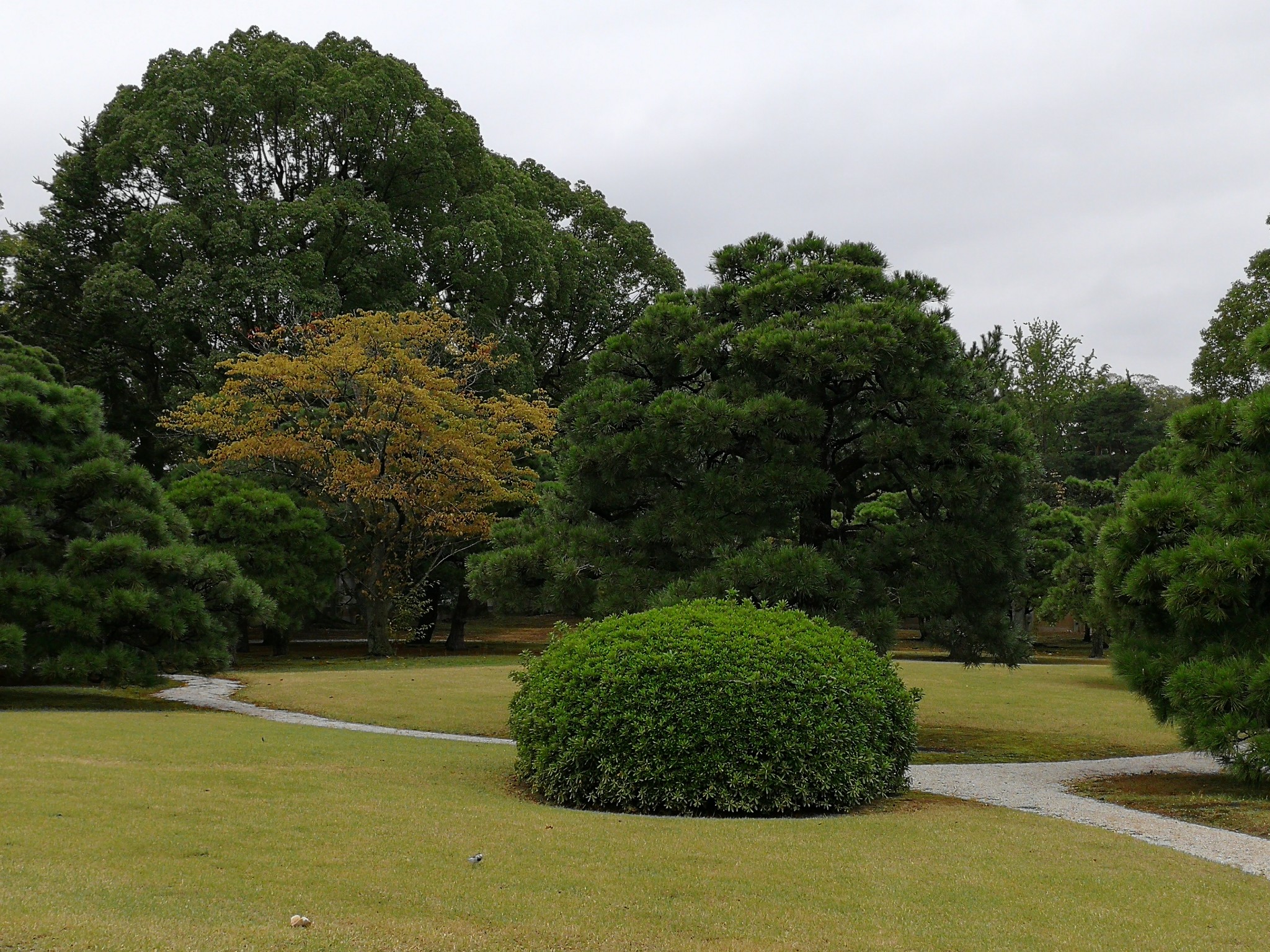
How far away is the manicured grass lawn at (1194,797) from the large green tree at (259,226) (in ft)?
76.4

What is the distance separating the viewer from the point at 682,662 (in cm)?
827

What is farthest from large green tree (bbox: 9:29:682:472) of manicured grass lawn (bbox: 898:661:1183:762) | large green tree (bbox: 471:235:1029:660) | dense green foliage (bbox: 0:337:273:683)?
large green tree (bbox: 471:235:1029:660)

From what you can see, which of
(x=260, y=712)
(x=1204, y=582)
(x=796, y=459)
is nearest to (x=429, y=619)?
(x=260, y=712)

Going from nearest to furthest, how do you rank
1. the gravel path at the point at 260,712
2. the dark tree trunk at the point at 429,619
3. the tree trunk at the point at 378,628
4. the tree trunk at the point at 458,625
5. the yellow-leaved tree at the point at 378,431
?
the gravel path at the point at 260,712
the yellow-leaved tree at the point at 378,431
the tree trunk at the point at 378,628
the tree trunk at the point at 458,625
the dark tree trunk at the point at 429,619

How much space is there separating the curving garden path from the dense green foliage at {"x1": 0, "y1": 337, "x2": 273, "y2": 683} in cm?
152

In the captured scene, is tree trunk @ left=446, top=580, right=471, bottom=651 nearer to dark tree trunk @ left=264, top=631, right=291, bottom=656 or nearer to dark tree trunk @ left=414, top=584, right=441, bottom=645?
dark tree trunk @ left=414, top=584, right=441, bottom=645

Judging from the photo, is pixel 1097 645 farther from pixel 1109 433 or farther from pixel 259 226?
pixel 259 226

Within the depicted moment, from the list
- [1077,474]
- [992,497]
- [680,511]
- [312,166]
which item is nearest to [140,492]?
[680,511]

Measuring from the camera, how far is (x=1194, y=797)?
30.3 feet

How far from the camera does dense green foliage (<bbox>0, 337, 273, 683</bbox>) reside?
14.1m

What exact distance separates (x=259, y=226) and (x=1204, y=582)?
26546mm

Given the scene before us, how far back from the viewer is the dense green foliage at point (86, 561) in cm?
1415

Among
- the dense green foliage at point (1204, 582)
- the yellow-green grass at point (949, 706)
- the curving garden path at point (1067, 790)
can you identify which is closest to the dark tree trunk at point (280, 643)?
the yellow-green grass at point (949, 706)

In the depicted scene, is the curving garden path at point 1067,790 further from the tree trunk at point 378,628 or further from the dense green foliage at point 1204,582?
the tree trunk at point 378,628
